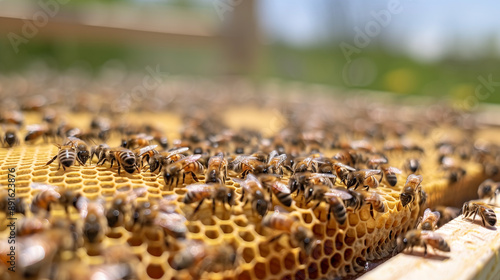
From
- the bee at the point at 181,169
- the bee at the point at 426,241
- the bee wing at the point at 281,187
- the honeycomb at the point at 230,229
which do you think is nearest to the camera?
the honeycomb at the point at 230,229

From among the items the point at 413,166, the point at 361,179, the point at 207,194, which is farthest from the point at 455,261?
the point at 413,166

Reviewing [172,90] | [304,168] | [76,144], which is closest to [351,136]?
[304,168]

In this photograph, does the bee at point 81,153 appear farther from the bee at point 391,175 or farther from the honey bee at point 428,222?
the honey bee at point 428,222

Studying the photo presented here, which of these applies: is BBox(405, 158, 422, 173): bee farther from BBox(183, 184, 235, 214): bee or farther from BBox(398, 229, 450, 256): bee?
BBox(183, 184, 235, 214): bee

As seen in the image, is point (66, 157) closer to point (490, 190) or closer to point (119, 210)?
point (119, 210)

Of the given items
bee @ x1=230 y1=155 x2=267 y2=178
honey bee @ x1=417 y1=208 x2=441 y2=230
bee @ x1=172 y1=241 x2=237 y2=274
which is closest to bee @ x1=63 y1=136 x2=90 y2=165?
bee @ x1=230 y1=155 x2=267 y2=178

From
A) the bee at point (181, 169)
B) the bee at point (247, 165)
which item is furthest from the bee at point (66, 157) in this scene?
the bee at point (247, 165)

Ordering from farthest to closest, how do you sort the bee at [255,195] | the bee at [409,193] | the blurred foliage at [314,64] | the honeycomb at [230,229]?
the blurred foliage at [314,64]
the bee at [409,193]
the bee at [255,195]
the honeycomb at [230,229]
